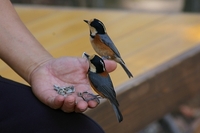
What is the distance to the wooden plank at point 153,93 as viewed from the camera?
1.50 metres

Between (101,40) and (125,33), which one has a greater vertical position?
(101,40)

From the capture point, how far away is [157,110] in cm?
170

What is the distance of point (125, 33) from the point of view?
2.05m

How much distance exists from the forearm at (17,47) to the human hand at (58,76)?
3 centimetres

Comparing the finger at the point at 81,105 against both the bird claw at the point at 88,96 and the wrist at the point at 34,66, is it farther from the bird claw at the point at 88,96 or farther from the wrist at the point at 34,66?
the wrist at the point at 34,66

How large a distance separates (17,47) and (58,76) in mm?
122

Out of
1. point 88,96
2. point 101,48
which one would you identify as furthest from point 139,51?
point 88,96

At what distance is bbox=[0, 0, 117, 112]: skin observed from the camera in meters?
0.97

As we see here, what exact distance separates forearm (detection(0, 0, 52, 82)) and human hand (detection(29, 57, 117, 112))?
0.03 metres

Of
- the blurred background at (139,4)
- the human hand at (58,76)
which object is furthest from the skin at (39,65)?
the blurred background at (139,4)

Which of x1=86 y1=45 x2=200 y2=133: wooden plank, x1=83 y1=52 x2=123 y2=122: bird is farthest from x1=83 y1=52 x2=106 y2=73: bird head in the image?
x1=86 y1=45 x2=200 y2=133: wooden plank

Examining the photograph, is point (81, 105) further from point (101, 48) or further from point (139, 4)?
point (139, 4)

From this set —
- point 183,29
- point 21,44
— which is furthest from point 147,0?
point 21,44

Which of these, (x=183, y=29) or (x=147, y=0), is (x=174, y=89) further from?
(x=147, y=0)
